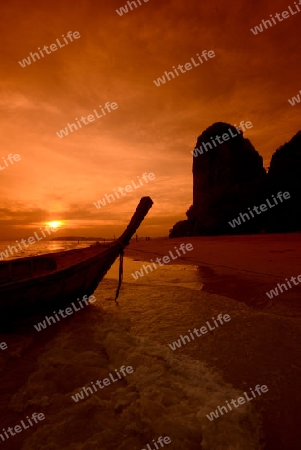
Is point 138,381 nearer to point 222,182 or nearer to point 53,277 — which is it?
point 53,277

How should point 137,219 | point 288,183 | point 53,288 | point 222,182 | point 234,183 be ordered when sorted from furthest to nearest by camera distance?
1. point 222,182
2. point 234,183
3. point 288,183
4. point 137,219
5. point 53,288

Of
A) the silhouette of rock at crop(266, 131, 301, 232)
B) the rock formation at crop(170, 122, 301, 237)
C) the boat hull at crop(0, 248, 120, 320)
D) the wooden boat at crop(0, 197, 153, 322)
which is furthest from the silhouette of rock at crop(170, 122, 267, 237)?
the boat hull at crop(0, 248, 120, 320)

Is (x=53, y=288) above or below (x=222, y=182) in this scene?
below

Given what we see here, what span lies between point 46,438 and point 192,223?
4086 centimetres

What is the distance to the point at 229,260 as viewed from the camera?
558 inches

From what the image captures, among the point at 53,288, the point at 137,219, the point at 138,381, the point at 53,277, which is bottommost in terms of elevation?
the point at 138,381

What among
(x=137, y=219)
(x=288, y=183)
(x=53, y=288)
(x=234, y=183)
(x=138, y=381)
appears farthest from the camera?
(x=234, y=183)

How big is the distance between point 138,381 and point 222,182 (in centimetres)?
4262

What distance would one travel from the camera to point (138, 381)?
145 inches

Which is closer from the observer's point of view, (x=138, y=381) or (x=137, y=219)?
(x=138, y=381)

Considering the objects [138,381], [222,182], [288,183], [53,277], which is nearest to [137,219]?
[53,277]

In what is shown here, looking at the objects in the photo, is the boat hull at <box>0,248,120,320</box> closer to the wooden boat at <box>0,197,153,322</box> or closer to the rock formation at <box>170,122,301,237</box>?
the wooden boat at <box>0,197,153,322</box>

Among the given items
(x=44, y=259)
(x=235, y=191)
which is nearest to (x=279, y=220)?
(x=235, y=191)

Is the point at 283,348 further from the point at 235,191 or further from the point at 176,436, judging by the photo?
the point at 235,191
